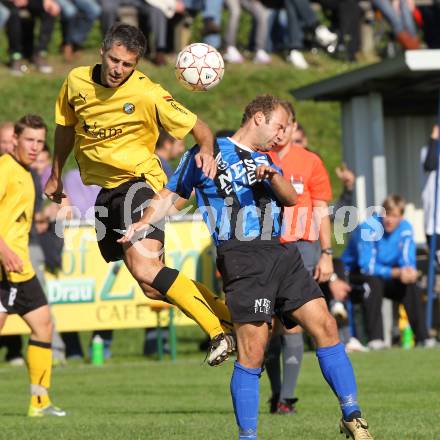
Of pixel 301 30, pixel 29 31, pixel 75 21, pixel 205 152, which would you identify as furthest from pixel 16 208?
pixel 301 30

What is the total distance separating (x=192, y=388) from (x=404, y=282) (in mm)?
4597

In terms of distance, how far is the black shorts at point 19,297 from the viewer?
10.1 meters

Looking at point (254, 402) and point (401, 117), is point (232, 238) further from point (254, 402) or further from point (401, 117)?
point (401, 117)

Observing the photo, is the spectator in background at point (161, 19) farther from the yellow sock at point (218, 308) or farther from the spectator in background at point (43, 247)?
the yellow sock at point (218, 308)

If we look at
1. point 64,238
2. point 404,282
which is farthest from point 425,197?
point 64,238

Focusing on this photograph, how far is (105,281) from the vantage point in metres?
15.7

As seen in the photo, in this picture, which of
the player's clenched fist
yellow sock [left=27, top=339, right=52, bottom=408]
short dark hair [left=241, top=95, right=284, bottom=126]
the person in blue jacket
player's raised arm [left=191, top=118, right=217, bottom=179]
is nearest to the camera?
the player's clenched fist

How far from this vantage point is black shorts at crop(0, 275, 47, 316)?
10102 millimetres

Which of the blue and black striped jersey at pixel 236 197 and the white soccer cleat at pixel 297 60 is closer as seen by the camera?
the blue and black striped jersey at pixel 236 197

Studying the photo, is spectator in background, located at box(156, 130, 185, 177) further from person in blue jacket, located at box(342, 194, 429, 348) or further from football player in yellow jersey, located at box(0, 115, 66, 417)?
person in blue jacket, located at box(342, 194, 429, 348)

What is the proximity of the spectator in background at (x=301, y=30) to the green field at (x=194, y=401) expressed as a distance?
9539 millimetres

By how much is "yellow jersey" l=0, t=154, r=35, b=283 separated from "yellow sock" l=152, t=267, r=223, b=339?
6.19 ft

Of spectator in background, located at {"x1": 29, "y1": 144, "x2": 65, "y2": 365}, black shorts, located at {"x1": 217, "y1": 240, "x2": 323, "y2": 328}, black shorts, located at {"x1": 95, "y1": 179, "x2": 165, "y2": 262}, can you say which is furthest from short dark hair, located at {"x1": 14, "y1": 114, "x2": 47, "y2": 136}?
spectator in background, located at {"x1": 29, "y1": 144, "x2": 65, "y2": 365}

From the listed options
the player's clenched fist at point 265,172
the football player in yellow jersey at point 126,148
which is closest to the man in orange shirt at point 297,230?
the football player in yellow jersey at point 126,148
